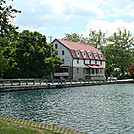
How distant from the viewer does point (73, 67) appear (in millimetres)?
66938

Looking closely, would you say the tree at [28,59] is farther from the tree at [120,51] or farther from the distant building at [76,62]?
the tree at [120,51]

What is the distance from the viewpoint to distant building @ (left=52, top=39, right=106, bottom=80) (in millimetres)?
67188

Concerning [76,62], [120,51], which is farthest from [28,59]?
[120,51]

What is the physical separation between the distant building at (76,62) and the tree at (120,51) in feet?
35.2

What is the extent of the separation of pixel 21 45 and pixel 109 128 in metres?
43.6

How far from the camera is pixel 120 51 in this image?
280ft

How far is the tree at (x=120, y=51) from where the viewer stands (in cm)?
8525

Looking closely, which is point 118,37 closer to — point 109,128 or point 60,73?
point 60,73

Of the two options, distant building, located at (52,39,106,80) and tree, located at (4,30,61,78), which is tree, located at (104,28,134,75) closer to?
distant building, located at (52,39,106,80)

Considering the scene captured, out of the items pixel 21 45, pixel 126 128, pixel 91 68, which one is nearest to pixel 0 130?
pixel 126 128

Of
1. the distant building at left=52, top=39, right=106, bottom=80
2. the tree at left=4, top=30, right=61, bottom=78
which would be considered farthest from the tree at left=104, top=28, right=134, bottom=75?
the tree at left=4, top=30, right=61, bottom=78

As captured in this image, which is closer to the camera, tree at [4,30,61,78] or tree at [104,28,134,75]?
tree at [4,30,61,78]

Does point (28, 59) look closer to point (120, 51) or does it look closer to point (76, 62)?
point (76, 62)

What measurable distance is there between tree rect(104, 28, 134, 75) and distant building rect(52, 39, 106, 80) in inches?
423
